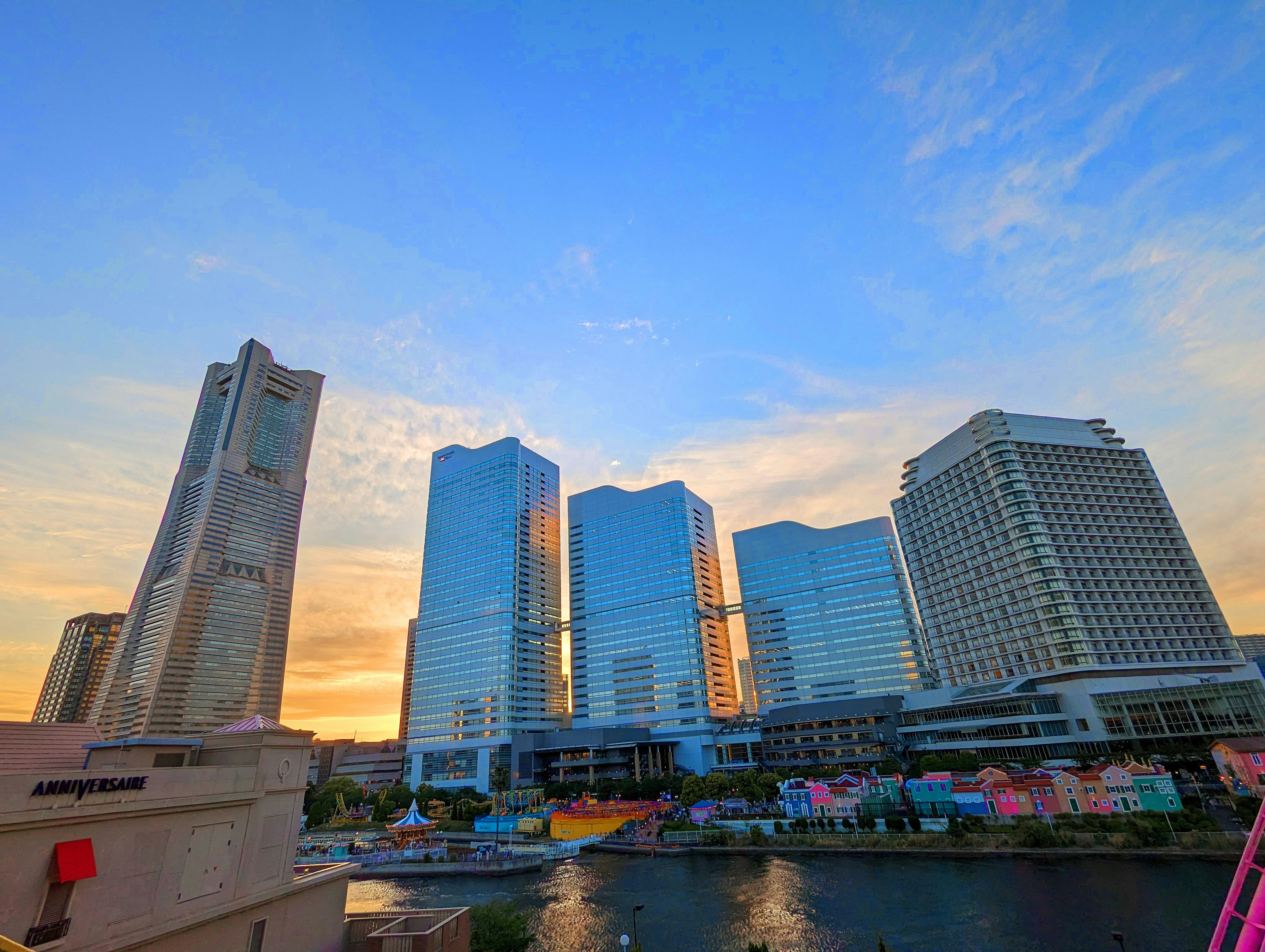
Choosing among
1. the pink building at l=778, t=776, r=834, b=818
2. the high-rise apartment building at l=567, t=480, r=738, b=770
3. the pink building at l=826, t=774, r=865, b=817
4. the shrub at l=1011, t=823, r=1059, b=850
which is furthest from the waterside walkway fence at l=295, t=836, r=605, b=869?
the high-rise apartment building at l=567, t=480, r=738, b=770

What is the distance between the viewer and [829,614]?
15025 cm

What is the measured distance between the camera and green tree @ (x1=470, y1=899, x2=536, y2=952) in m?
32.5

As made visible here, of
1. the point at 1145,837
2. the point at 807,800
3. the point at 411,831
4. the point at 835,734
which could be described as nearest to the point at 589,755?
the point at 835,734

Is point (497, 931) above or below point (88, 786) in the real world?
below

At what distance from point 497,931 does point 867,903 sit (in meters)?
29.3

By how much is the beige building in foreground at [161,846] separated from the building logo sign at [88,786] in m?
0.02

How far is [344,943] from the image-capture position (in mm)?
24375

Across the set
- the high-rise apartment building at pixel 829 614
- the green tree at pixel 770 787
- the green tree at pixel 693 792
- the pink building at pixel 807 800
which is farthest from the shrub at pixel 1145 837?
the high-rise apartment building at pixel 829 614

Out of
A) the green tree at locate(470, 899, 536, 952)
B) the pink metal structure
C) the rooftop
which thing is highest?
the rooftop

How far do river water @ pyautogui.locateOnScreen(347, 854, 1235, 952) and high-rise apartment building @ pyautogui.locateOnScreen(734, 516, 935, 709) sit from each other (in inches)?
3463

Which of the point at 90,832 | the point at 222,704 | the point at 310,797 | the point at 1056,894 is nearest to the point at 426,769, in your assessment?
the point at 310,797

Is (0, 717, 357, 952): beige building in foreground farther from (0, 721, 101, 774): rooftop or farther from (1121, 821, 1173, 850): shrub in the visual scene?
(1121, 821, 1173, 850): shrub

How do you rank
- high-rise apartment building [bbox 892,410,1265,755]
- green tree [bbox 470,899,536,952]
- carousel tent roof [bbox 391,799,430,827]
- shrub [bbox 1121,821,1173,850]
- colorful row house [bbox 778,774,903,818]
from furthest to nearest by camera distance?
high-rise apartment building [bbox 892,410,1265,755] < carousel tent roof [bbox 391,799,430,827] < colorful row house [bbox 778,774,903,818] < shrub [bbox 1121,821,1173,850] < green tree [bbox 470,899,536,952]

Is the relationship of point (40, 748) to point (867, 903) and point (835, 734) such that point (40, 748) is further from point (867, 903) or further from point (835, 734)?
point (835, 734)
